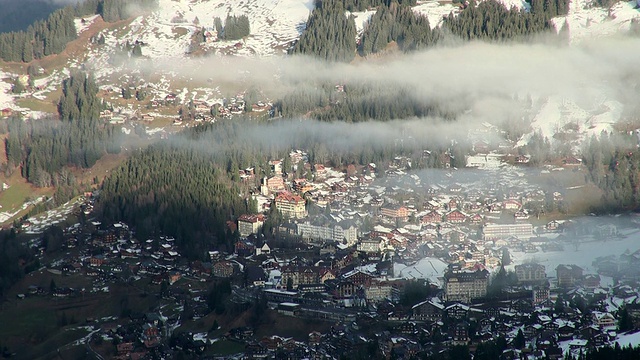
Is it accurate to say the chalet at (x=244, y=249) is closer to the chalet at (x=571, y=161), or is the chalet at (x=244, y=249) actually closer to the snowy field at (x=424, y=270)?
the snowy field at (x=424, y=270)

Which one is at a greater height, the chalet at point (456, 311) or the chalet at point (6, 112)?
the chalet at point (6, 112)

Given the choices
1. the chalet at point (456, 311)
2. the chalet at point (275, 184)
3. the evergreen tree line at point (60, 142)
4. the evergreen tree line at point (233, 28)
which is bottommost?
the chalet at point (456, 311)

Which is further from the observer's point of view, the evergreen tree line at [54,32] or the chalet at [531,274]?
the evergreen tree line at [54,32]

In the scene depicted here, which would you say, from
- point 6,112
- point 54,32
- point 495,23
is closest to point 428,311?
point 6,112

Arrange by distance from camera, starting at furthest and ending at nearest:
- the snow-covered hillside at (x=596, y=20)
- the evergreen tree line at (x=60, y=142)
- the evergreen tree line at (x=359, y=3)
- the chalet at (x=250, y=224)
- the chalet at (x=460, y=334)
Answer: the evergreen tree line at (x=359, y=3), the snow-covered hillside at (x=596, y=20), the evergreen tree line at (x=60, y=142), the chalet at (x=250, y=224), the chalet at (x=460, y=334)

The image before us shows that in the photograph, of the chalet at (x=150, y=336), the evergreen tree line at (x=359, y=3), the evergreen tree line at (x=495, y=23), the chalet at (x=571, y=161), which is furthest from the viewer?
the evergreen tree line at (x=359, y=3)

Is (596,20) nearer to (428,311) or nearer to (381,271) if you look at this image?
(381,271)

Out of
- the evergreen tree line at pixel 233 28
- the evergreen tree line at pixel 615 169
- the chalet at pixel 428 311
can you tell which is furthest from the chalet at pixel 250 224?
the evergreen tree line at pixel 233 28
